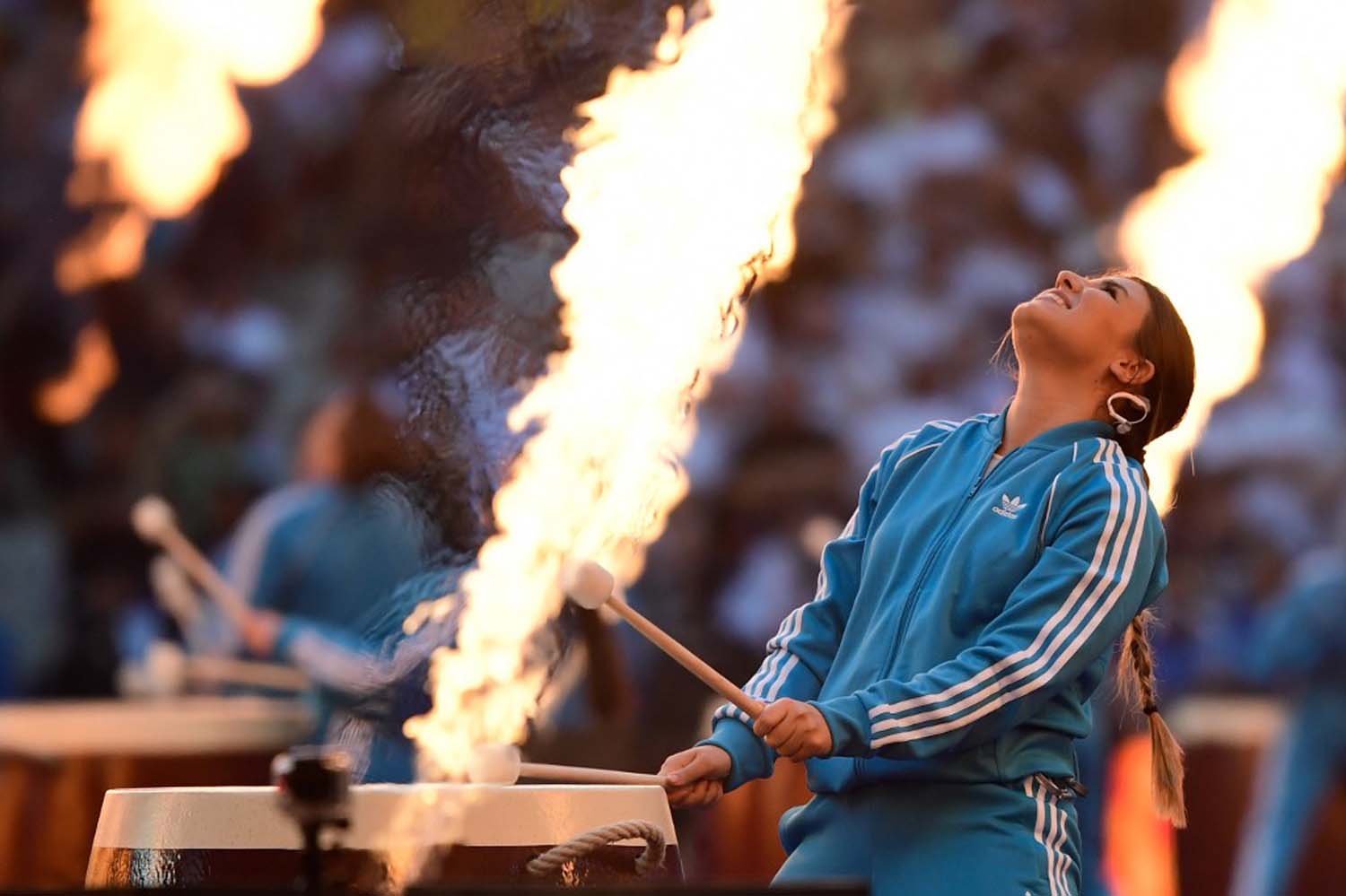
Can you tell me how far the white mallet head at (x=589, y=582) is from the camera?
116 inches

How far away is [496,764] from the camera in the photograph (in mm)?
3121

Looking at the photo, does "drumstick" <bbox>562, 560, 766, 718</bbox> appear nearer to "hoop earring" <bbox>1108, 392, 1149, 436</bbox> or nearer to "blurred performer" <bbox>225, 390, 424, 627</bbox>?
"hoop earring" <bbox>1108, 392, 1149, 436</bbox>

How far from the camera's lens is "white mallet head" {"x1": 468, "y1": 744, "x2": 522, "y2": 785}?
3.11 meters

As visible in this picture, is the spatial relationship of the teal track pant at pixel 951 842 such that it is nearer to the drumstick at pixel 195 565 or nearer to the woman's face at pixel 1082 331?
the woman's face at pixel 1082 331

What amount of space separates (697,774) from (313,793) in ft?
2.85

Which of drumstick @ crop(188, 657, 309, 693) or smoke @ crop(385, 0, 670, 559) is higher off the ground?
drumstick @ crop(188, 657, 309, 693)

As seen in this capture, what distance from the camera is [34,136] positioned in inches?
500

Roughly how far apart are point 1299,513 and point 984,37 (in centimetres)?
306

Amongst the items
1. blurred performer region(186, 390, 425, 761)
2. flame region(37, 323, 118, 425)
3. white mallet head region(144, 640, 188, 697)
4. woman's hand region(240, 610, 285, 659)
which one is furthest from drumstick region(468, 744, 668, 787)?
flame region(37, 323, 118, 425)

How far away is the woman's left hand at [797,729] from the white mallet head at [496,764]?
1.20 ft

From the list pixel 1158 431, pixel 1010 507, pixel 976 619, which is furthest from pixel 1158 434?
pixel 976 619

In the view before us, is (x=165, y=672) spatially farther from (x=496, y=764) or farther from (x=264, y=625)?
(x=496, y=764)

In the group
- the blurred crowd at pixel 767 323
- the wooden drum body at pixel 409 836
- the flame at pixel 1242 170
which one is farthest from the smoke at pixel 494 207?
the flame at pixel 1242 170

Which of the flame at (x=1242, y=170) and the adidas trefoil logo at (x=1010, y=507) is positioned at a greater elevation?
the flame at (x=1242, y=170)
